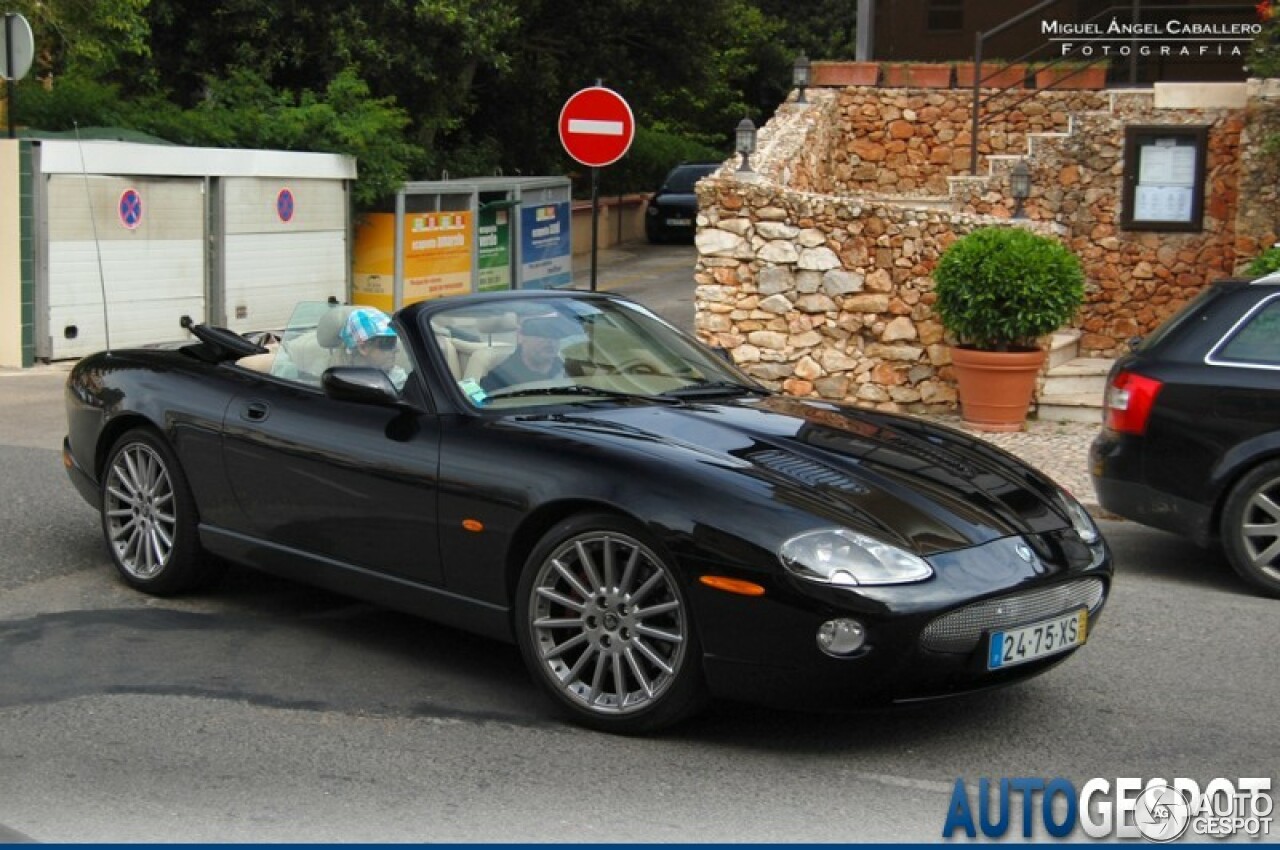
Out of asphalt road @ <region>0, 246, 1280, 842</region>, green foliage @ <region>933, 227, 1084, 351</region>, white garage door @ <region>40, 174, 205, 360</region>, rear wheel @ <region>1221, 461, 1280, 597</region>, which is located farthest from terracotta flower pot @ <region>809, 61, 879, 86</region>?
asphalt road @ <region>0, 246, 1280, 842</region>

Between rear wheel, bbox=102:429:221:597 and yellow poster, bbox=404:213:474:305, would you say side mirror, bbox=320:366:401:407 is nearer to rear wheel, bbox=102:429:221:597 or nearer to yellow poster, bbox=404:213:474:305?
rear wheel, bbox=102:429:221:597

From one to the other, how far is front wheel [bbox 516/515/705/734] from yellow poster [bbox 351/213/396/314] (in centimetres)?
1490

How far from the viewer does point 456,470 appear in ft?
19.1

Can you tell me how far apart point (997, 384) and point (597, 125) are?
3544 mm

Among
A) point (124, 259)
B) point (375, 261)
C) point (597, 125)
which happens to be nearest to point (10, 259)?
point (124, 259)

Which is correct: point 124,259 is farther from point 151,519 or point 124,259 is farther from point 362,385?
point 362,385

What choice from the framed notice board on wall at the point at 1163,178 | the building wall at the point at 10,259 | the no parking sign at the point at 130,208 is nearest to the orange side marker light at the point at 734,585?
the building wall at the point at 10,259

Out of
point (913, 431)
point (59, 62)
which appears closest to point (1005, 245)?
point (913, 431)

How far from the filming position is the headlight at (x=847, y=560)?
5023mm

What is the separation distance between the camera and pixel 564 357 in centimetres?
644

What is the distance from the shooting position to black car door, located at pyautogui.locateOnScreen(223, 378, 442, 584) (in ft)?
19.6

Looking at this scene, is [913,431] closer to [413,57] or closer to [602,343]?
[602,343]

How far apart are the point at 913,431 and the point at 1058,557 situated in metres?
1.04

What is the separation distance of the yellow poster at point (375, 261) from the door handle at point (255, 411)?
1352 cm
